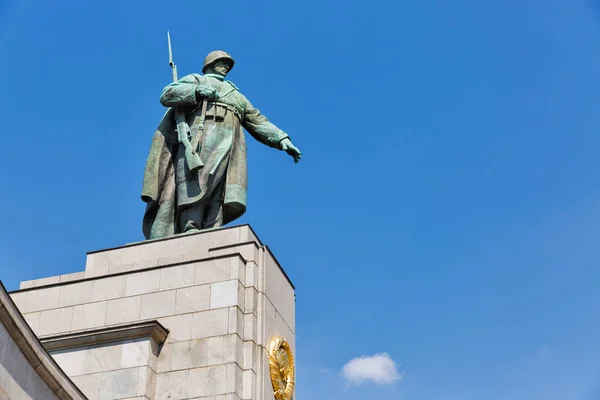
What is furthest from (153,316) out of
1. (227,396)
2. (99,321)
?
(227,396)

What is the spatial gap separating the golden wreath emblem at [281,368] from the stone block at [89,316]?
3.29 m

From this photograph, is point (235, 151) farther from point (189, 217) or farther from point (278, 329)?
point (278, 329)

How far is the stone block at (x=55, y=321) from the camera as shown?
18.3m

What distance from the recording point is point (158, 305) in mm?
18016

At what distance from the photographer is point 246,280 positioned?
18141 mm

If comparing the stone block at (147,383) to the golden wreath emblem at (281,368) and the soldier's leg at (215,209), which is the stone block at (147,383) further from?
the soldier's leg at (215,209)

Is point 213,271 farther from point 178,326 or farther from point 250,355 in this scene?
point 250,355

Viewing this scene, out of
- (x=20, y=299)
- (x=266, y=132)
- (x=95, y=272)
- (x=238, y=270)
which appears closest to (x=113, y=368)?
(x=95, y=272)

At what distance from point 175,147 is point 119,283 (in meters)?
3.92

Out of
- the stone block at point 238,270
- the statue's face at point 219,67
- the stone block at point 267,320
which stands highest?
the statue's face at point 219,67

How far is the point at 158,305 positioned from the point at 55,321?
6.94 ft

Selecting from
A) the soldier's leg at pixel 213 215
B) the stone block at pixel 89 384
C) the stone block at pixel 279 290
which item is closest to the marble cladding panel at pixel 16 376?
the stone block at pixel 89 384

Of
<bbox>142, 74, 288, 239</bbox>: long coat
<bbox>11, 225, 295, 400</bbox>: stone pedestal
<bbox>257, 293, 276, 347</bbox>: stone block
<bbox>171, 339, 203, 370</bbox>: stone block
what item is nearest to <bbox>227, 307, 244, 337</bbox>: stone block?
<bbox>11, 225, 295, 400</bbox>: stone pedestal

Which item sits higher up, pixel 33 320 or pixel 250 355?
pixel 33 320
